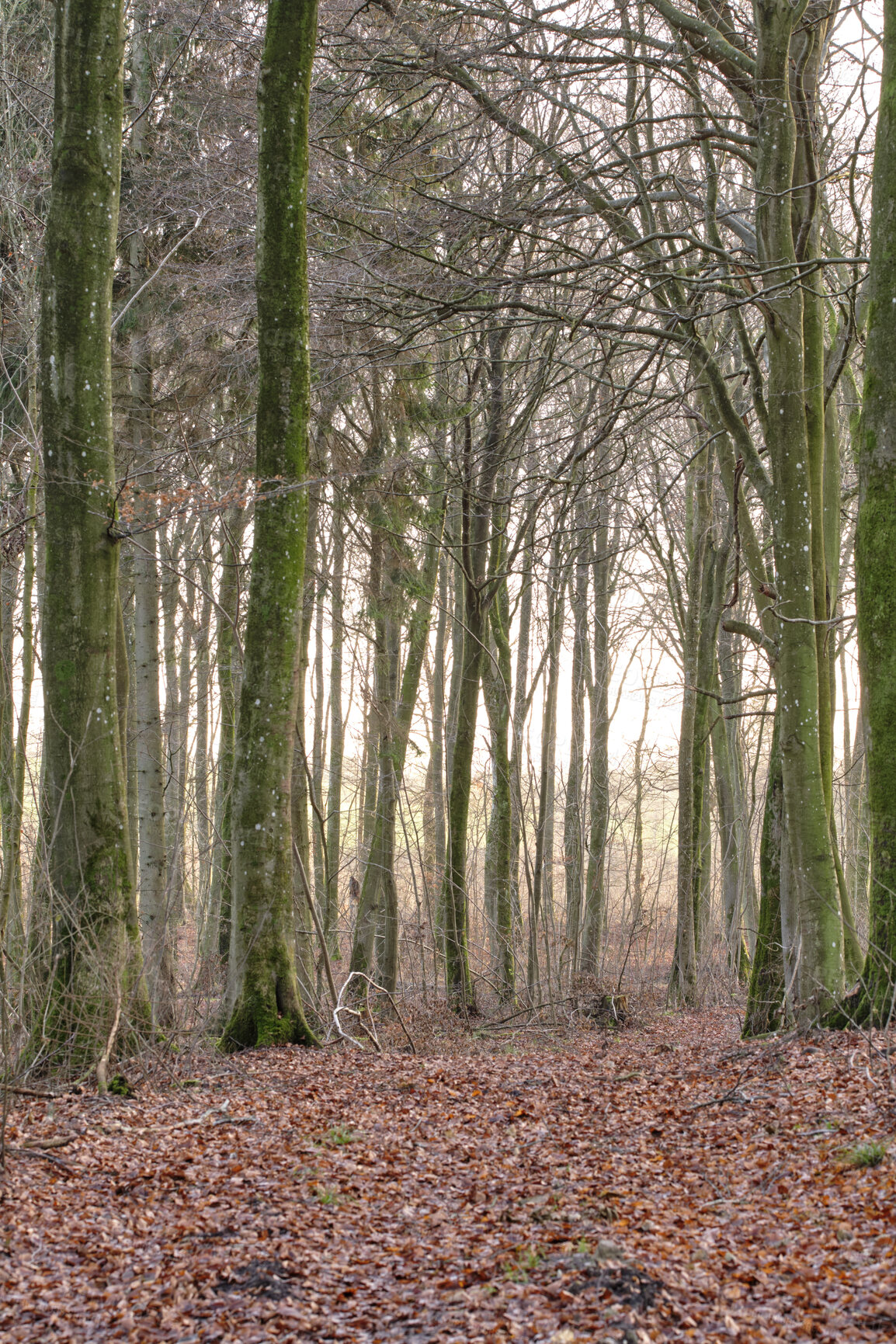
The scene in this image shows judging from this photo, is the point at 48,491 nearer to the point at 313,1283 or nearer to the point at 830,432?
the point at 313,1283

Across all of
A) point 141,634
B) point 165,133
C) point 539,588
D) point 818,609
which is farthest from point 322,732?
point 818,609

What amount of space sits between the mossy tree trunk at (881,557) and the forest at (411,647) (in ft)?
0.09

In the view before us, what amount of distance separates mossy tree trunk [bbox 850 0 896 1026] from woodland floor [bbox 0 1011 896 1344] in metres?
0.76

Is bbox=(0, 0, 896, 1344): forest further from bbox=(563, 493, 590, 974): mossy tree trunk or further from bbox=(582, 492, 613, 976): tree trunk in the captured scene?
bbox=(563, 493, 590, 974): mossy tree trunk

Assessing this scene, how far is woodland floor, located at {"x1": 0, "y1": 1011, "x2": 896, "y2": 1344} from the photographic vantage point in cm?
298

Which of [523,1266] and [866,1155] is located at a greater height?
[866,1155]

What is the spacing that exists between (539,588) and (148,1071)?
15321 mm

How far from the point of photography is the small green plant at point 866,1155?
3.87m

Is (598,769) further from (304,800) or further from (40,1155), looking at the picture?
(40,1155)

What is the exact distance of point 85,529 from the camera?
240 inches

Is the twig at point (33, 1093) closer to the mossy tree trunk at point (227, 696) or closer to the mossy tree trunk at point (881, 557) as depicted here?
the mossy tree trunk at point (881, 557)

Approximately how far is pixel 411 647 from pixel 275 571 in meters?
5.63

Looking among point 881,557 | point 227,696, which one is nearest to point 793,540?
point 881,557

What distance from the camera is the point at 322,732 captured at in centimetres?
1988
